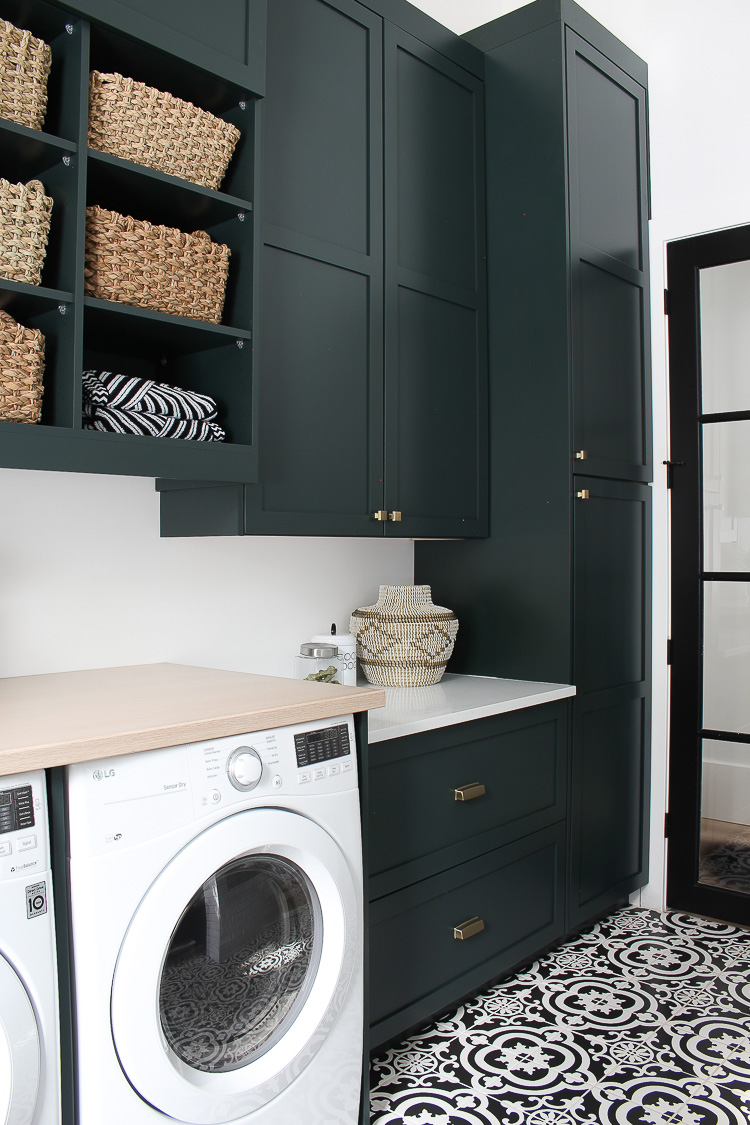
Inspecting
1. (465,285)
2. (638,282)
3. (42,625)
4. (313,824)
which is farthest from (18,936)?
(638,282)

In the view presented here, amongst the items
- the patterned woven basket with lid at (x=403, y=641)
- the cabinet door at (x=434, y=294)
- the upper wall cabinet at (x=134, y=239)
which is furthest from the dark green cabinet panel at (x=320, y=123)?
the patterned woven basket with lid at (x=403, y=641)

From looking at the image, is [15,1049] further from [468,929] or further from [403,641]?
[403,641]

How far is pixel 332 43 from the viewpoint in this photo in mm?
2246

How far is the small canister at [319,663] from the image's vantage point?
2.29m

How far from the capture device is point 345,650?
95.6 inches

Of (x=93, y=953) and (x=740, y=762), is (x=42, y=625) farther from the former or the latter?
(x=740, y=762)

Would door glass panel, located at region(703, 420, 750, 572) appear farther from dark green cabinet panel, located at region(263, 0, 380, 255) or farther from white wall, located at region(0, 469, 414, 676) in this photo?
dark green cabinet panel, located at region(263, 0, 380, 255)

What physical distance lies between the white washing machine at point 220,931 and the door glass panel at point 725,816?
1.60 metres

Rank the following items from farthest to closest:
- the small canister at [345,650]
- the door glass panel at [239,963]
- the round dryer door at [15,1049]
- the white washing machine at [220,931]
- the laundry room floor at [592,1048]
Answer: the small canister at [345,650]
the laundry room floor at [592,1048]
the door glass panel at [239,963]
the white washing machine at [220,931]
the round dryer door at [15,1049]

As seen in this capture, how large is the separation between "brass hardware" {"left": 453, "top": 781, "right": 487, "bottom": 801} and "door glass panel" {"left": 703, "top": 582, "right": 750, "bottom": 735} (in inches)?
39.1

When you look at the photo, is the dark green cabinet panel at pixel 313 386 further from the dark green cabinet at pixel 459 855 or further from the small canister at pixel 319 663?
the dark green cabinet at pixel 459 855

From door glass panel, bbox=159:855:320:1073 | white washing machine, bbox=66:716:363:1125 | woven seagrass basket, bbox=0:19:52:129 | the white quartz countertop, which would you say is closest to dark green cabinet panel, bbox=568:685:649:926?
the white quartz countertop

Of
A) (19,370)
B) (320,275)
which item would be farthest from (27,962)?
(320,275)

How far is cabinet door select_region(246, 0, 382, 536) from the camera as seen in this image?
81.8 inches
